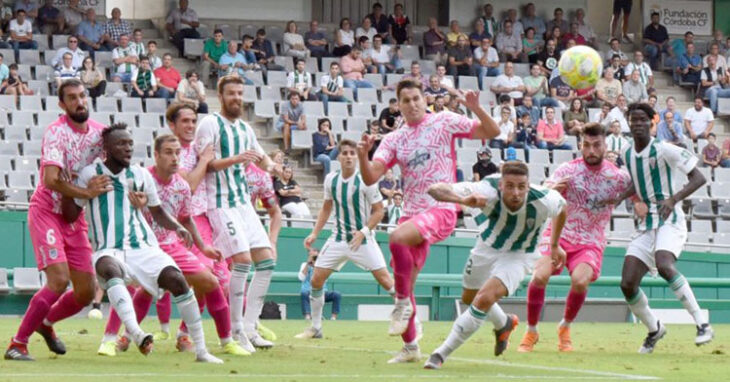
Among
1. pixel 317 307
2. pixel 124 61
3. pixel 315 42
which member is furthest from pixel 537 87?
pixel 317 307

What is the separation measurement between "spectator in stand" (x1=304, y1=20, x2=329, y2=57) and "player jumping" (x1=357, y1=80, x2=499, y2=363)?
60.4 ft

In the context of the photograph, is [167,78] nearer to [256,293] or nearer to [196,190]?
[256,293]

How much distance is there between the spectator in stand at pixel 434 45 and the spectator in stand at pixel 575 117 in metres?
3.26

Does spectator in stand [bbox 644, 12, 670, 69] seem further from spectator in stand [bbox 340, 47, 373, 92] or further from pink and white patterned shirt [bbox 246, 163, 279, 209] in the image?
pink and white patterned shirt [bbox 246, 163, 279, 209]

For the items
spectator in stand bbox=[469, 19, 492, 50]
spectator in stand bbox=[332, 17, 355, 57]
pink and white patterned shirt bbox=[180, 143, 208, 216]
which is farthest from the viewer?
spectator in stand bbox=[469, 19, 492, 50]

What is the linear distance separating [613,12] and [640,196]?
23.2 meters

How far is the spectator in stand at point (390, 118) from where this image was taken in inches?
1025

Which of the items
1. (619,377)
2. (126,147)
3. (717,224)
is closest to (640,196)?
(619,377)

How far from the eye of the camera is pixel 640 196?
13.5 m

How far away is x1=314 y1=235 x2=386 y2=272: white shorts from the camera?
16156 mm

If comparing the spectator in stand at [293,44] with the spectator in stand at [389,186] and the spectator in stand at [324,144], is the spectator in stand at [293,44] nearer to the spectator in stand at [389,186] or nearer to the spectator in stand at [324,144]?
the spectator in stand at [324,144]

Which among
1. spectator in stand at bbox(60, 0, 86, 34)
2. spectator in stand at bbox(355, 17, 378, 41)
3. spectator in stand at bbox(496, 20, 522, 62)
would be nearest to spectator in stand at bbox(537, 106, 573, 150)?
spectator in stand at bbox(496, 20, 522, 62)

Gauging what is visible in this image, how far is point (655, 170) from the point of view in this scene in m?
13.3

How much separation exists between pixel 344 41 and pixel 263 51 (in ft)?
6.24
